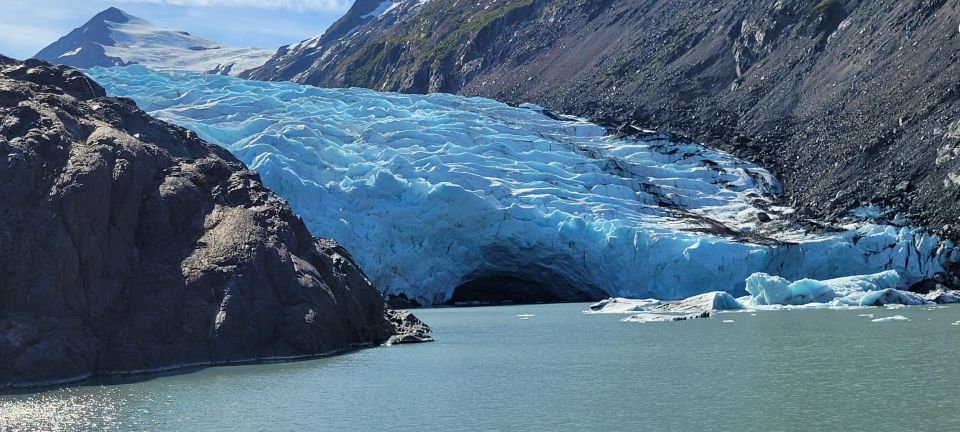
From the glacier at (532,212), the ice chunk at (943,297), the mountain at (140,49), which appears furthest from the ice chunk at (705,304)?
the mountain at (140,49)

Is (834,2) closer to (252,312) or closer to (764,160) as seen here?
(764,160)

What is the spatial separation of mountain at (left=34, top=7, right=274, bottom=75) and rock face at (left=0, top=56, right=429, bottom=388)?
126 meters

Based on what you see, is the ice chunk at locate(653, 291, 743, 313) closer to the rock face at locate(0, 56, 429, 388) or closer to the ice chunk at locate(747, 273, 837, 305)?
the ice chunk at locate(747, 273, 837, 305)

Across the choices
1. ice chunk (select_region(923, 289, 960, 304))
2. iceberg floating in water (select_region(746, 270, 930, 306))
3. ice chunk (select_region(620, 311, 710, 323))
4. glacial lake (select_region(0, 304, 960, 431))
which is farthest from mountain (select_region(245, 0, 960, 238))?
glacial lake (select_region(0, 304, 960, 431))

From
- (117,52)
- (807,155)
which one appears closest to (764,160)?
(807,155)

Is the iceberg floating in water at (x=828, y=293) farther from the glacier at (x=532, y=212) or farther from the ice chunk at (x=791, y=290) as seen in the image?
the glacier at (x=532, y=212)

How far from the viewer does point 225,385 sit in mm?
17094

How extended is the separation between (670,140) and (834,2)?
46.3 feet

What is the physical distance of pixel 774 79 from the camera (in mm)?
55656

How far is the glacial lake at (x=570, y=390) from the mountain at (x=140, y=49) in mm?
130205

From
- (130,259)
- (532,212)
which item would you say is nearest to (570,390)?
(130,259)

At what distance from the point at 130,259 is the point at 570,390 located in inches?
345

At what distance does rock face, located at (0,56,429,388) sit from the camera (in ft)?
58.8

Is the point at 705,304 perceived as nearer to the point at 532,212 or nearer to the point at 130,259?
the point at 532,212
